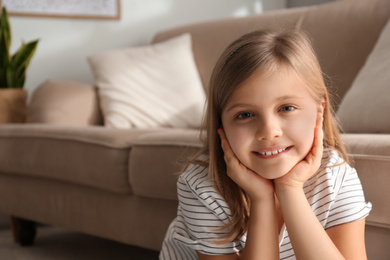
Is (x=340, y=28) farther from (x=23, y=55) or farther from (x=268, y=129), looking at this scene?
(x=23, y=55)

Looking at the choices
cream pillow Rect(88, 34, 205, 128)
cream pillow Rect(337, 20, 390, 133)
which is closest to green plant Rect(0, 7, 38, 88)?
cream pillow Rect(88, 34, 205, 128)

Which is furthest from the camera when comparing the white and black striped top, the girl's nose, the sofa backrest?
the sofa backrest

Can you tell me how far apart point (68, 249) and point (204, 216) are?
1.23m

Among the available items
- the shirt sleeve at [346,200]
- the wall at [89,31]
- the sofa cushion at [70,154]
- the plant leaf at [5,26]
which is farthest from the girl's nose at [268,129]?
the wall at [89,31]

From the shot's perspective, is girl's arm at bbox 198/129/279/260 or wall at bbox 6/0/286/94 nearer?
girl's arm at bbox 198/129/279/260

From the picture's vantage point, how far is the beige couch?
1.22 metres

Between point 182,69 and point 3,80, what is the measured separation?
2.83 feet

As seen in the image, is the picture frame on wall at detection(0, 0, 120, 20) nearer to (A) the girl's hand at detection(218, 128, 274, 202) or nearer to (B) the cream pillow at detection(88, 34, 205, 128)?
(B) the cream pillow at detection(88, 34, 205, 128)

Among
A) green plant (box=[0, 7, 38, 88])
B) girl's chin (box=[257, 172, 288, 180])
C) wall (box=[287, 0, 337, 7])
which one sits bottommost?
girl's chin (box=[257, 172, 288, 180])

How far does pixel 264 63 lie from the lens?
40.4 inches

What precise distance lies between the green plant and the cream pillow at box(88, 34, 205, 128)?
311mm

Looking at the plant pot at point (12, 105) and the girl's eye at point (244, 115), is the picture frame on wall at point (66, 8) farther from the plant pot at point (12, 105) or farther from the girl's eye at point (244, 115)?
the girl's eye at point (244, 115)

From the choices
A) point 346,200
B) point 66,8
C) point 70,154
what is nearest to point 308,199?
point 346,200

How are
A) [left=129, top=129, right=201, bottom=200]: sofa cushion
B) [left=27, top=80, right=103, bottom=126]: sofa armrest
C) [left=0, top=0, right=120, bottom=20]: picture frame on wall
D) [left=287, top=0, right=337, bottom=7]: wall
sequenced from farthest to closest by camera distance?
[left=287, top=0, right=337, bottom=7]: wall < [left=0, top=0, right=120, bottom=20]: picture frame on wall < [left=27, top=80, right=103, bottom=126]: sofa armrest < [left=129, top=129, right=201, bottom=200]: sofa cushion
